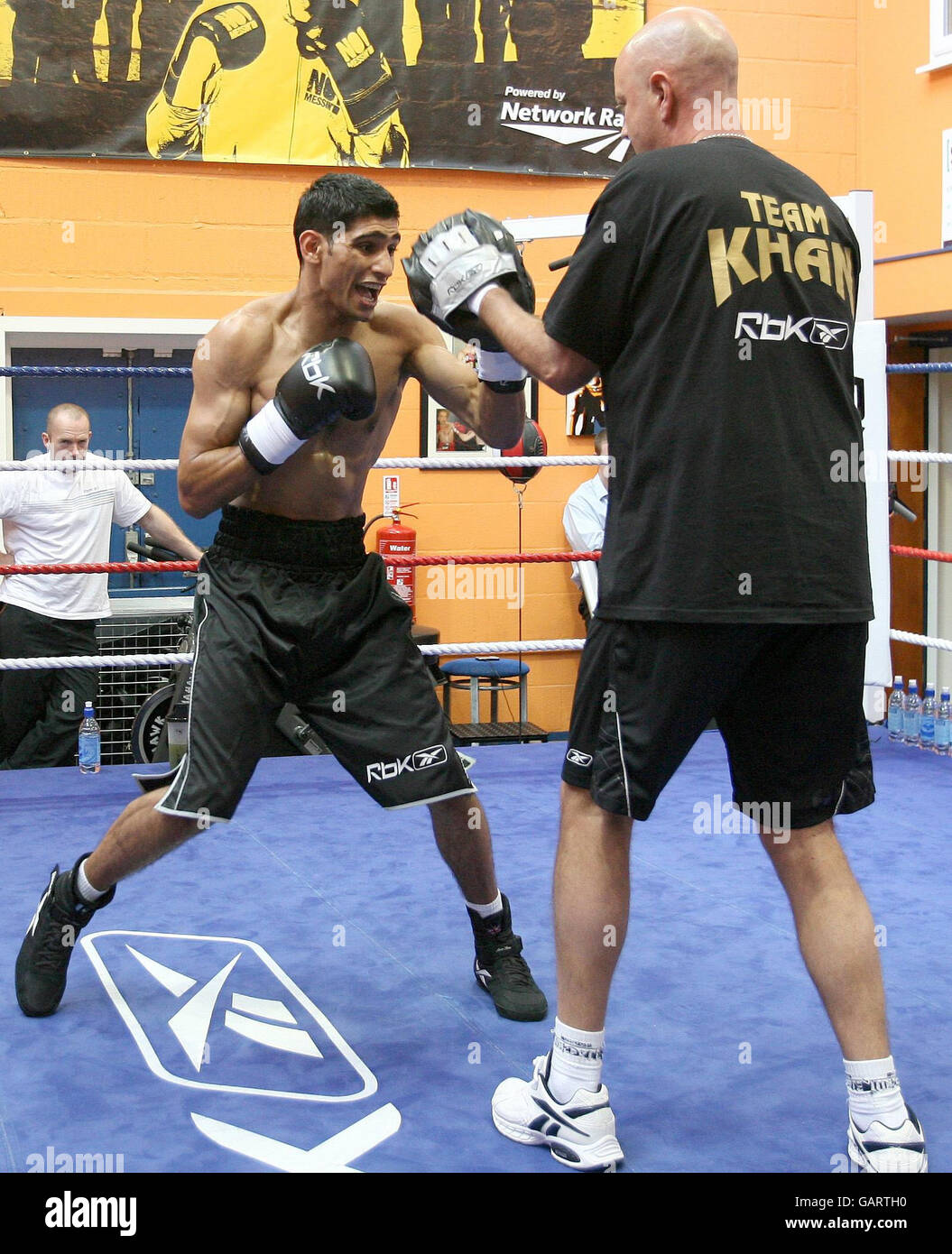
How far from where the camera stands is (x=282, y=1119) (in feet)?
5.22

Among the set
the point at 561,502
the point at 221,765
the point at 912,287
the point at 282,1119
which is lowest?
the point at 282,1119

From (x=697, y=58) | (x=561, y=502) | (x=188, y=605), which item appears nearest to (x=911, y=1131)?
(x=697, y=58)

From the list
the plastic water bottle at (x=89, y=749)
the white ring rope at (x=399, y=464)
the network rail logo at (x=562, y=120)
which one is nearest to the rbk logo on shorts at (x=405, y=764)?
the white ring rope at (x=399, y=464)

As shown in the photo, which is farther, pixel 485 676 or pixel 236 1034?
pixel 485 676

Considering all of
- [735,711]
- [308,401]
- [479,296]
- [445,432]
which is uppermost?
[445,432]

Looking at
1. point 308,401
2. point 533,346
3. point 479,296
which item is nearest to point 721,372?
point 533,346

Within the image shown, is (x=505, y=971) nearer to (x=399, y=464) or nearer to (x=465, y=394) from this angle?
(x=465, y=394)

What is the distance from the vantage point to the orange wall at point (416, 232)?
15.6 ft

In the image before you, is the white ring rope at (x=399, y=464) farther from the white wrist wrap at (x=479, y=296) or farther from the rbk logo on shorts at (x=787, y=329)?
the rbk logo on shorts at (x=787, y=329)

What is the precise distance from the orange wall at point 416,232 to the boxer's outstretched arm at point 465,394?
3.03 m

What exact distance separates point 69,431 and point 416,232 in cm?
170

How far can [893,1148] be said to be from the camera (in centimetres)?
140
